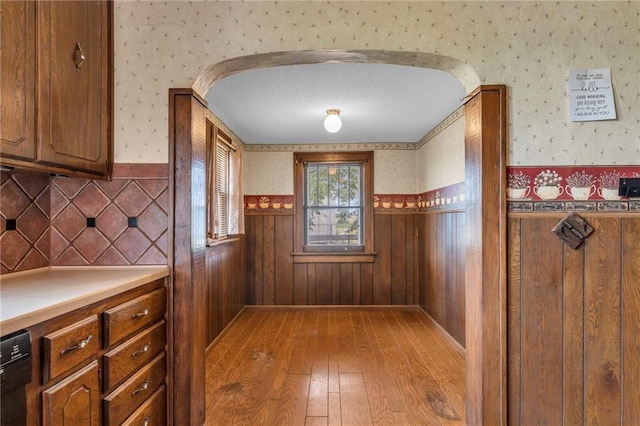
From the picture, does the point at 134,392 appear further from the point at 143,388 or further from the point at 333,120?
the point at 333,120

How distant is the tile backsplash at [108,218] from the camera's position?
1.77 metres

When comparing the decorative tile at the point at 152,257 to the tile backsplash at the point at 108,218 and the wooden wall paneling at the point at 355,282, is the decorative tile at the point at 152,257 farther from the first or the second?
the wooden wall paneling at the point at 355,282

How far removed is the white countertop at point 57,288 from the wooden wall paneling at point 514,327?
1707mm

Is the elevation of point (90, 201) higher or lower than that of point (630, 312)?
higher

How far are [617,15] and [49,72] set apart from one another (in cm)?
264

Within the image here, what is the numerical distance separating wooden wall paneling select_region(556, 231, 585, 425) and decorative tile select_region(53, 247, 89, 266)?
239cm

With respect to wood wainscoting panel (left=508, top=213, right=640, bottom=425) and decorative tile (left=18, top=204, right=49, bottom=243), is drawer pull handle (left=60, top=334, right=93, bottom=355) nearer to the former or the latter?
decorative tile (left=18, top=204, right=49, bottom=243)

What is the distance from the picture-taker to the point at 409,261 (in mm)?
4691

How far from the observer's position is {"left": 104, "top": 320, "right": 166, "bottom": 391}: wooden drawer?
1326 mm

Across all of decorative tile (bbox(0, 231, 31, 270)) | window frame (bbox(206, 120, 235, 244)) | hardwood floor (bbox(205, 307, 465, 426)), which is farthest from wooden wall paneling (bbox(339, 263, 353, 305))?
decorative tile (bbox(0, 231, 31, 270))

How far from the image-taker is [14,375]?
3.06 feet

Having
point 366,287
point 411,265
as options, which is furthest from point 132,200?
point 411,265

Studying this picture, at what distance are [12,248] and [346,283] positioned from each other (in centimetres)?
368

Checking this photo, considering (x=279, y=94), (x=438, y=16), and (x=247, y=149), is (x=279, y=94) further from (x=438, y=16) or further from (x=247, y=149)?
(x=247, y=149)
